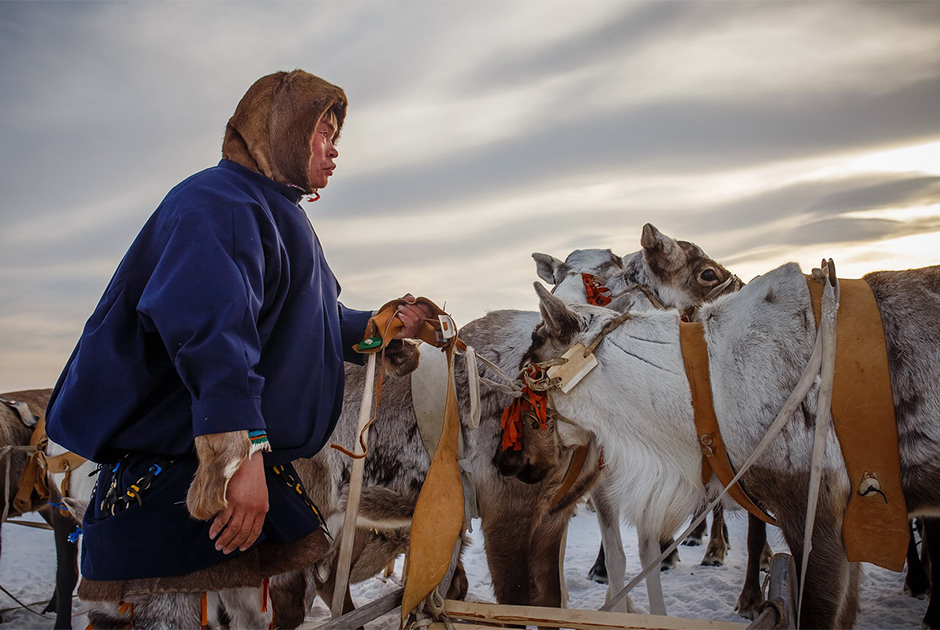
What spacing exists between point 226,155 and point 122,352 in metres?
0.71

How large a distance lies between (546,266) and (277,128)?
14.0ft

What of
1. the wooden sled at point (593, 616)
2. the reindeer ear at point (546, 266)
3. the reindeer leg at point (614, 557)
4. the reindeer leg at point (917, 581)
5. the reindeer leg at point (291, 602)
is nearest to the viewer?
the wooden sled at point (593, 616)

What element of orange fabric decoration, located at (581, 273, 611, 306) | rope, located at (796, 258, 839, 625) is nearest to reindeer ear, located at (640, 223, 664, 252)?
orange fabric decoration, located at (581, 273, 611, 306)

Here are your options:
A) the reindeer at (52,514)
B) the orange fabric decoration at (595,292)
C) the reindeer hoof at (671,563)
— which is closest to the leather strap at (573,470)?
the orange fabric decoration at (595,292)

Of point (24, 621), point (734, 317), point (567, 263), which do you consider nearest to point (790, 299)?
point (734, 317)

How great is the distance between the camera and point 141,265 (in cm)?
179

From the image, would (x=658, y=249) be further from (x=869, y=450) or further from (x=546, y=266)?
(x=869, y=450)

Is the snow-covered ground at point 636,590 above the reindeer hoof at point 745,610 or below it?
below

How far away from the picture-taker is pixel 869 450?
232cm

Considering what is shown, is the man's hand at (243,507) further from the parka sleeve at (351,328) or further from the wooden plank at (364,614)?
the parka sleeve at (351,328)

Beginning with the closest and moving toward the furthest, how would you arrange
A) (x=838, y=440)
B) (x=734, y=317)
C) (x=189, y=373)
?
(x=189, y=373), (x=838, y=440), (x=734, y=317)

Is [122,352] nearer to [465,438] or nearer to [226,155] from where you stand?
[226,155]

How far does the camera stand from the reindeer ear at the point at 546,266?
610 centimetres

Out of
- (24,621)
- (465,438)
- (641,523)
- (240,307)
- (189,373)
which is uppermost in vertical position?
(240,307)
